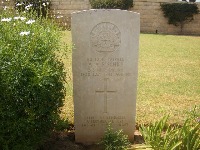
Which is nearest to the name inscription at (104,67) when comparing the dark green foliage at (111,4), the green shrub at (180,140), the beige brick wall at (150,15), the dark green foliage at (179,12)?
the green shrub at (180,140)

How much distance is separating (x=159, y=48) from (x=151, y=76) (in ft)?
18.4

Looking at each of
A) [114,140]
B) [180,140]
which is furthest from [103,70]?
[180,140]

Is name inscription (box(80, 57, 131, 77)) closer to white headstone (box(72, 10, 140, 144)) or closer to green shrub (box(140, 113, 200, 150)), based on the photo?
white headstone (box(72, 10, 140, 144))

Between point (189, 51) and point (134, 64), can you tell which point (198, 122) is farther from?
point (189, 51)

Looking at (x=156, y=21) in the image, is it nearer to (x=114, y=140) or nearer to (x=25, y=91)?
(x=114, y=140)

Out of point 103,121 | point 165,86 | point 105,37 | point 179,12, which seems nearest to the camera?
point 105,37

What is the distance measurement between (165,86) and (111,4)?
15.2 m

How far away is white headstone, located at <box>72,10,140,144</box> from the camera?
12.3 ft

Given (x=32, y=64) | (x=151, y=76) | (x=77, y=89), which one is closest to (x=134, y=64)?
(x=77, y=89)

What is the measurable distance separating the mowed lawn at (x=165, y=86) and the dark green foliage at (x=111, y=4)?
9737mm

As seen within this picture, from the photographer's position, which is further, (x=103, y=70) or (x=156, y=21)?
(x=156, y=21)

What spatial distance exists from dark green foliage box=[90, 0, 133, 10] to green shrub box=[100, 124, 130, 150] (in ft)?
58.4

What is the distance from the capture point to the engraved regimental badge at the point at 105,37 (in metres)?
3.76

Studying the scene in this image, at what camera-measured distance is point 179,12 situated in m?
22.1
